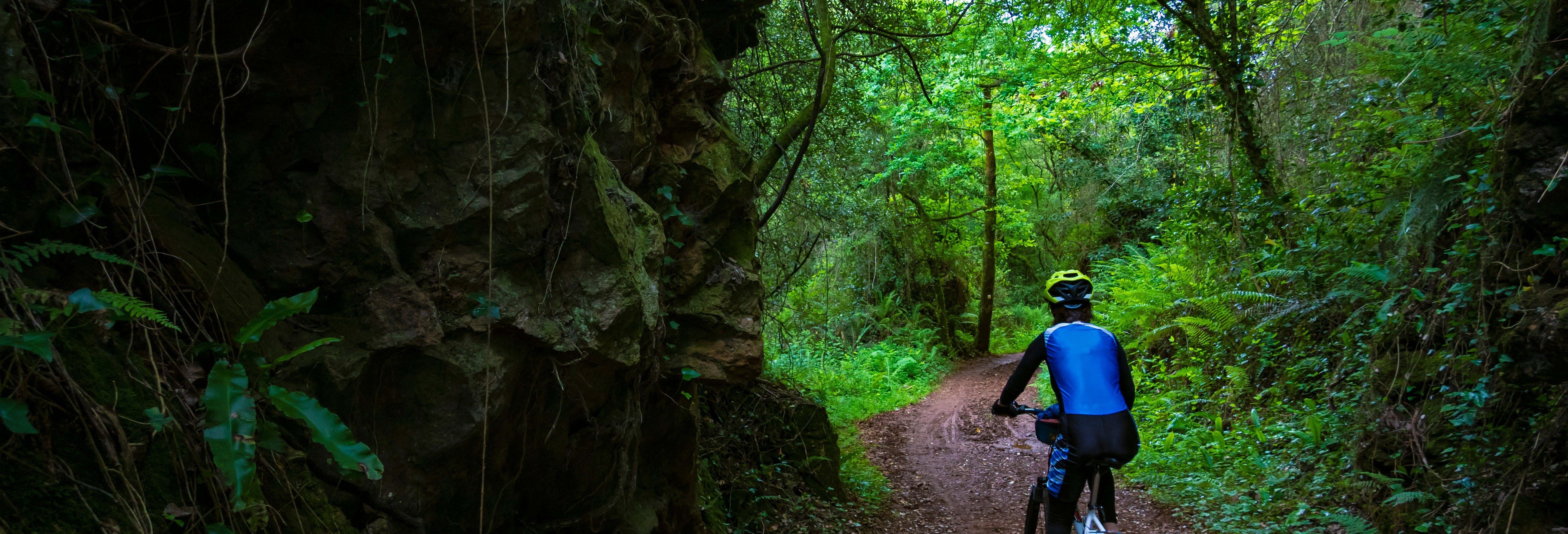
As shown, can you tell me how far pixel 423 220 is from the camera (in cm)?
335

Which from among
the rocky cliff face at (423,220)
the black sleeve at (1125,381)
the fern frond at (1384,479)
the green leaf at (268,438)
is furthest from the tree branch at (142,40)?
the fern frond at (1384,479)

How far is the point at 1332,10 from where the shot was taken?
856cm

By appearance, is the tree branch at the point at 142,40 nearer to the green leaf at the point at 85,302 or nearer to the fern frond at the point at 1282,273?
the green leaf at the point at 85,302

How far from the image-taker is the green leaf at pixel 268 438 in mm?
2301

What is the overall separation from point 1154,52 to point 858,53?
4.09m

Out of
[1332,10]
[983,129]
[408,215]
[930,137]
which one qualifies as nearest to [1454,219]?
[1332,10]

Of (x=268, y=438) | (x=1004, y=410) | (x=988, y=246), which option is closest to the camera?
(x=268, y=438)

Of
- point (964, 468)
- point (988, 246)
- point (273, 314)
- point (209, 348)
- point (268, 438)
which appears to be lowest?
point (964, 468)

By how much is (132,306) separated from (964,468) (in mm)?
8682

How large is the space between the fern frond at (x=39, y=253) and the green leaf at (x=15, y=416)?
15.3 inches

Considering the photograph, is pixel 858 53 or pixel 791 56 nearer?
pixel 791 56

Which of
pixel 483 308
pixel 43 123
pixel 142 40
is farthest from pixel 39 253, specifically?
pixel 483 308

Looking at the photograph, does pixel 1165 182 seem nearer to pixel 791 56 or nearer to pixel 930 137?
pixel 930 137

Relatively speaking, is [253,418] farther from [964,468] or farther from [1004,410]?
[964,468]
